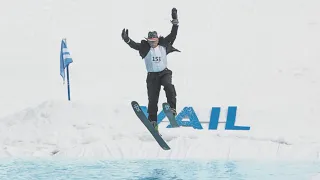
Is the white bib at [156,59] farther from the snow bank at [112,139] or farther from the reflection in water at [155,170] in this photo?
the snow bank at [112,139]

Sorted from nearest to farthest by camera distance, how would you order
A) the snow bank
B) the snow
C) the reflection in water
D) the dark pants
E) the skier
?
1. the skier
2. the dark pants
3. the reflection in water
4. the snow bank
5. the snow

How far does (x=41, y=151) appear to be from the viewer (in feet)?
65.9

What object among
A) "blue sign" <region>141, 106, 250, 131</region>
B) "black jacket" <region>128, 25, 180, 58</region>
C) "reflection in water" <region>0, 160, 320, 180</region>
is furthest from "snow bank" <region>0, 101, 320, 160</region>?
"black jacket" <region>128, 25, 180, 58</region>

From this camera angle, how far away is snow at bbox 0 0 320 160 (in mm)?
20141

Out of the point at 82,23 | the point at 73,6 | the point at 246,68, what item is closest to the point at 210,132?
the point at 246,68

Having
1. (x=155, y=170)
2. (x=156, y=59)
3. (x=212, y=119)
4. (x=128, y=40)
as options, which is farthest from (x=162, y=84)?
(x=212, y=119)

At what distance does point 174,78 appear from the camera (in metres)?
30.0

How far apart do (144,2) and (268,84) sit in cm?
1609

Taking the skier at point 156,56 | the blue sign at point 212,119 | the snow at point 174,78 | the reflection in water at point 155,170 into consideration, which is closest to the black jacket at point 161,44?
the skier at point 156,56

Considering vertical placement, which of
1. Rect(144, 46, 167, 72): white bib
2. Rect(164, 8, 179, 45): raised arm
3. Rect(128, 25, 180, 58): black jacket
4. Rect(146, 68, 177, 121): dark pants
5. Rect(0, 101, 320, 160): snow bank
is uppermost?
Rect(164, 8, 179, 45): raised arm

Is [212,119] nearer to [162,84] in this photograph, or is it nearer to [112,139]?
[112,139]

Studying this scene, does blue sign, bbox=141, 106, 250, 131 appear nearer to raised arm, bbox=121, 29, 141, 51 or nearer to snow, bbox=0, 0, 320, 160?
snow, bbox=0, 0, 320, 160

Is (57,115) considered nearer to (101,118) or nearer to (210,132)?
(101,118)

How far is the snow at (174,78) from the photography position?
20141mm
